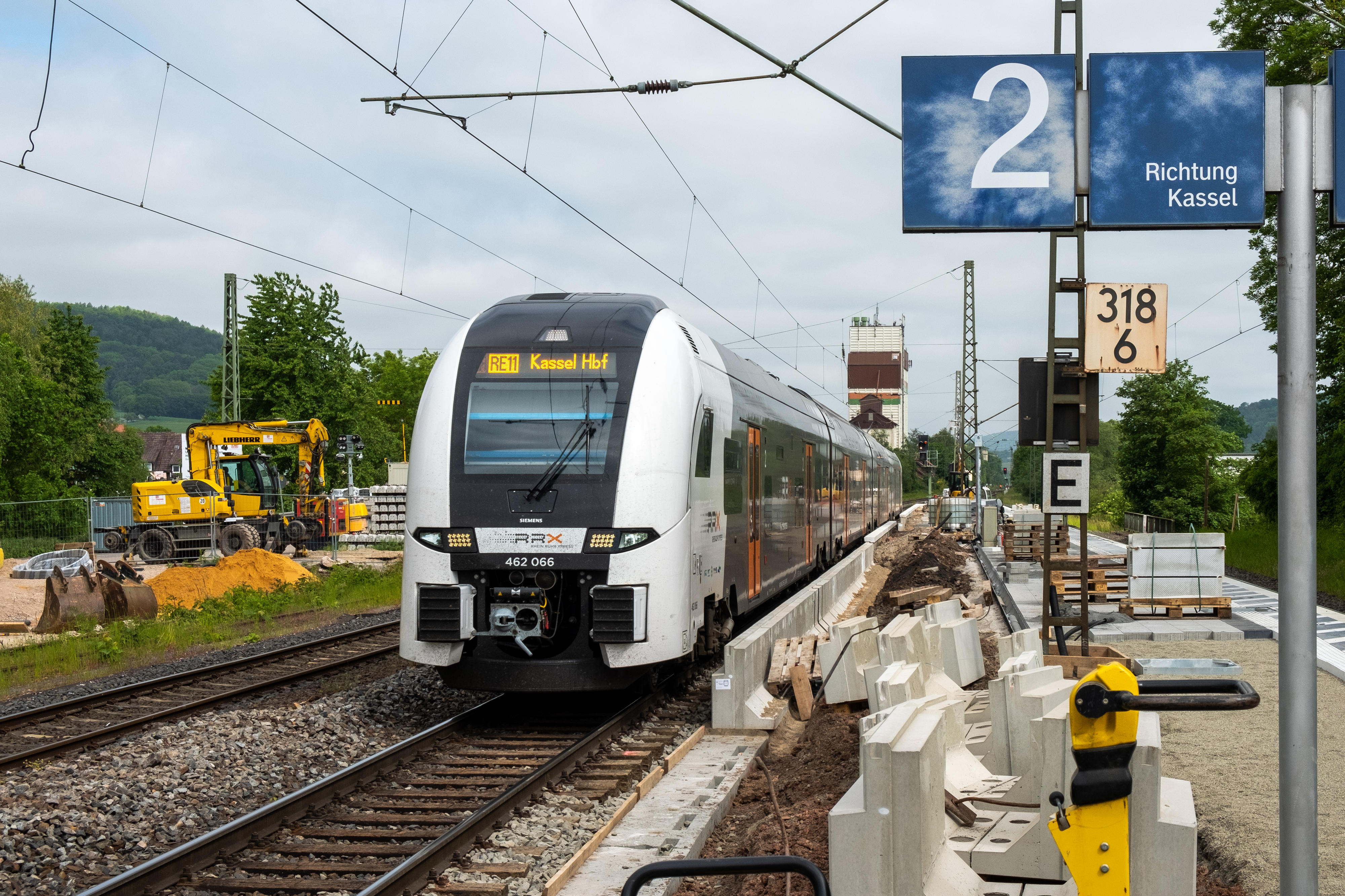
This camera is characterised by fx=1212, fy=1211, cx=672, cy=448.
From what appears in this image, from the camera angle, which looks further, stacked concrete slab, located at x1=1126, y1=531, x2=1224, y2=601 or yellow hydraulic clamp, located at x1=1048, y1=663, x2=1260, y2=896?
stacked concrete slab, located at x1=1126, y1=531, x2=1224, y2=601

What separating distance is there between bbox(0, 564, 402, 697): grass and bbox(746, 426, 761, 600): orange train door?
23.7 feet

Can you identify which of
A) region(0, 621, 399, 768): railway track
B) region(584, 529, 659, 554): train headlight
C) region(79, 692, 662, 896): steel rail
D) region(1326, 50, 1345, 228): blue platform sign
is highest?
region(1326, 50, 1345, 228): blue platform sign

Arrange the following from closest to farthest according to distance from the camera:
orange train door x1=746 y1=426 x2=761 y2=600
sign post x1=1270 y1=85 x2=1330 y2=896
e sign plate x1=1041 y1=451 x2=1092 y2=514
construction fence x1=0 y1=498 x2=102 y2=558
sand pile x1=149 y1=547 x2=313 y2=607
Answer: sign post x1=1270 y1=85 x2=1330 y2=896
e sign plate x1=1041 y1=451 x2=1092 y2=514
orange train door x1=746 y1=426 x2=761 y2=600
sand pile x1=149 y1=547 x2=313 y2=607
construction fence x1=0 y1=498 x2=102 y2=558

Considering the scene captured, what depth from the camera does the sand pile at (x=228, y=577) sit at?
22.8 metres

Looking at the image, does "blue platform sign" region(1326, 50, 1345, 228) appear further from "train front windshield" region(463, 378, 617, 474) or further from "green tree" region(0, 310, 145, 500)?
"green tree" region(0, 310, 145, 500)

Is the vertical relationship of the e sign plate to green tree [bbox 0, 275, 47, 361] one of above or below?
below

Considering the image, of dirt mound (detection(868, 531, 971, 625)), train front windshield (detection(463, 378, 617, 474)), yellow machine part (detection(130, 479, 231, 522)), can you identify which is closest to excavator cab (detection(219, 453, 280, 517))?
yellow machine part (detection(130, 479, 231, 522))

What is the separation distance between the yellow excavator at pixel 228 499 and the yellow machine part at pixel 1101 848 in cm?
3000

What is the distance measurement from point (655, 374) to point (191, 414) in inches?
7794

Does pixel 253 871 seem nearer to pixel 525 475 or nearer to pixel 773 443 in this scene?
pixel 525 475

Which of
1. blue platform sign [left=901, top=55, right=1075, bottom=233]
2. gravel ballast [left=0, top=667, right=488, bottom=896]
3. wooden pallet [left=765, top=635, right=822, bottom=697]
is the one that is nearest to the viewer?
blue platform sign [left=901, top=55, right=1075, bottom=233]

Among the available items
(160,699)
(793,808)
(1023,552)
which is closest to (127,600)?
(160,699)

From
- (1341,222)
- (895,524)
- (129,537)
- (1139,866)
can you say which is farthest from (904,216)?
(895,524)

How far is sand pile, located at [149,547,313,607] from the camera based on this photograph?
2275 centimetres
